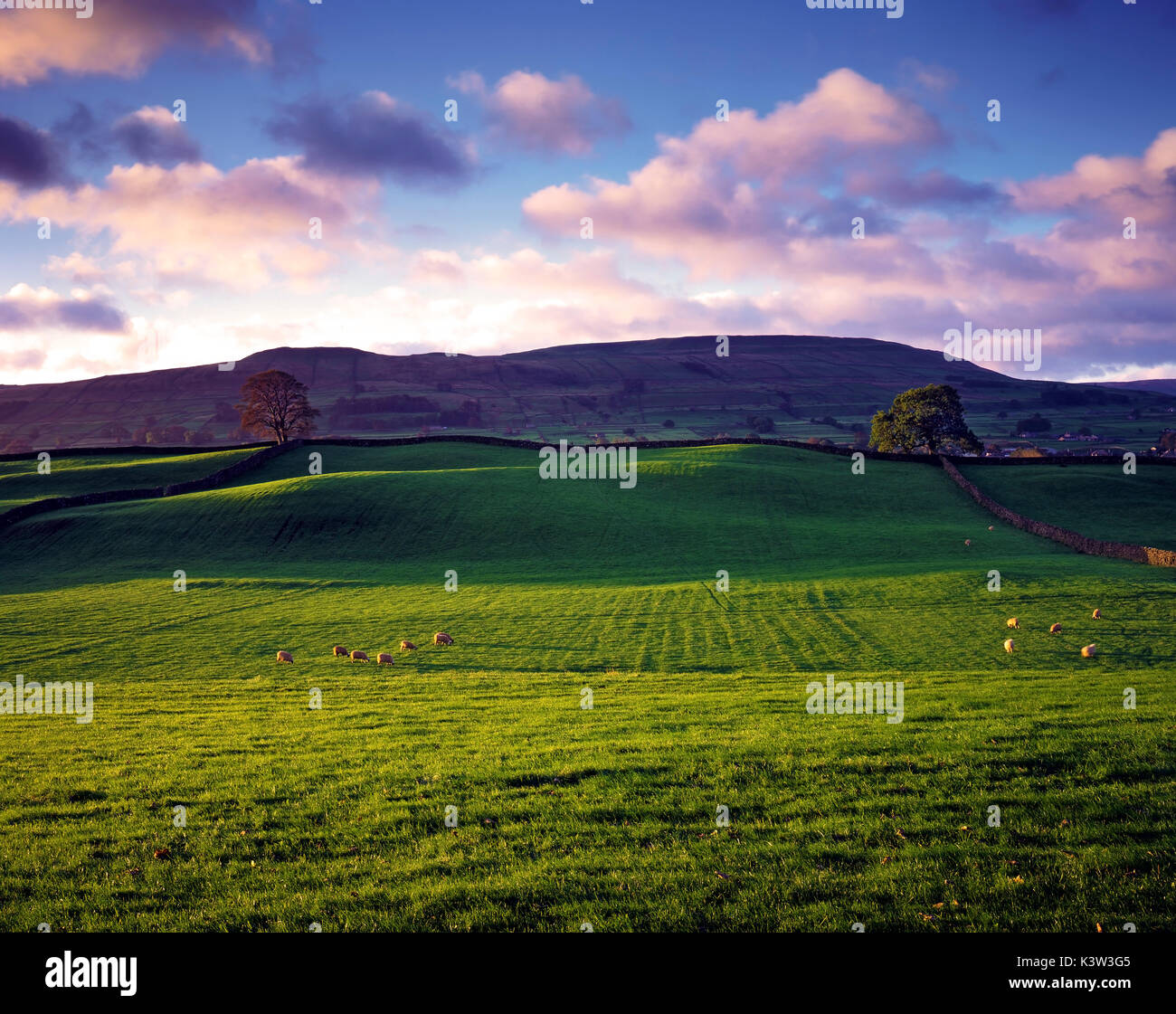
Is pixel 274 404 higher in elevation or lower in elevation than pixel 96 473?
higher

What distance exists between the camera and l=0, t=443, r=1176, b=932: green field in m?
8.26

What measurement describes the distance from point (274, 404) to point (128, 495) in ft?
113

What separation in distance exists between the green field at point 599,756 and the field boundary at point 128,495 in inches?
797

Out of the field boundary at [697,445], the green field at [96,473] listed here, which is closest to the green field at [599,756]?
the field boundary at [697,445]

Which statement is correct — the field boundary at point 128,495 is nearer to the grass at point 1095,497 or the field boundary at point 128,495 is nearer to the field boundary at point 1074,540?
the field boundary at point 1074,540

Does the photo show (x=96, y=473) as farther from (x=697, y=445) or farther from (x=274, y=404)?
(x=697, y=445)

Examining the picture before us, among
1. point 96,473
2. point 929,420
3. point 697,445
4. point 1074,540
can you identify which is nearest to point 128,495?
point 96,473

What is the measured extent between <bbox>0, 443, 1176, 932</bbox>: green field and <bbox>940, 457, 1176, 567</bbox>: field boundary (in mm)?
1989

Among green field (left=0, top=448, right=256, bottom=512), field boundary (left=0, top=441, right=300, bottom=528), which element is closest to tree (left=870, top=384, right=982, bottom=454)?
field boundary (left=0, top=441, right=300, bottom=528)

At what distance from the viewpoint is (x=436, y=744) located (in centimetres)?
1438

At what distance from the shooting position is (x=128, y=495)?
62469mm

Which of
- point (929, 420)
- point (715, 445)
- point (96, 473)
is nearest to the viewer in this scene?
point (96, 473)

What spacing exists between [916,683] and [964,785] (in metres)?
8.63

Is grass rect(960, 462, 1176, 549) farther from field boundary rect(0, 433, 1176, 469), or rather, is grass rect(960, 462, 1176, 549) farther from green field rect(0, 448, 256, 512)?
green field rect(0, 448, 256, 512)
